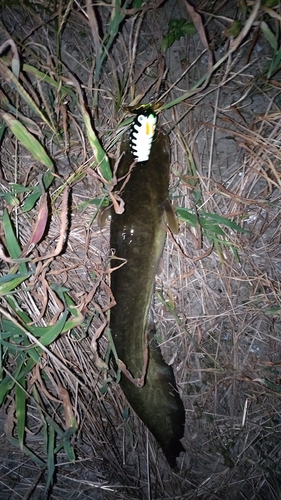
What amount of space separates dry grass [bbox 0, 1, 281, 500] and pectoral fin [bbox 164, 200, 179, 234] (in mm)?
112

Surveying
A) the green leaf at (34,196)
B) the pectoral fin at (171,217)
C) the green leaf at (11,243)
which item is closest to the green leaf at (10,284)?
the green leaf at (11,243)

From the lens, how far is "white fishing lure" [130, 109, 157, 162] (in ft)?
5.78

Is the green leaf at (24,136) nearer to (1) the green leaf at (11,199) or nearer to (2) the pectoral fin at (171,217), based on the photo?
(1) the green leaf at (11,199)

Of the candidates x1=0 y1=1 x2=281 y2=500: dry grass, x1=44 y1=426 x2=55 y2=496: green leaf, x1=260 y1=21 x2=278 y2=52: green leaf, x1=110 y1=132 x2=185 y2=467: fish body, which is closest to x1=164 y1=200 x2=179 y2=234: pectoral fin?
x1=110 y1=132 x2=185 y2=467: fish body

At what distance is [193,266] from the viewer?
214cm

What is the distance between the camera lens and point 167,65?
2.06 metres

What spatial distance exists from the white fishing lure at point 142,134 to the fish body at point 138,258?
6 cm

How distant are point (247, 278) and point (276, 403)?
33.7 inches

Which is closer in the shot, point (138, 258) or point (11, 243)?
point (11, 243)

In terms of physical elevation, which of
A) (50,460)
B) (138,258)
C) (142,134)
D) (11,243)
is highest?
(142,134)

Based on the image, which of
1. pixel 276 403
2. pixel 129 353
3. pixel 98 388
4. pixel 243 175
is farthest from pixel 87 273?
pixel 276 403

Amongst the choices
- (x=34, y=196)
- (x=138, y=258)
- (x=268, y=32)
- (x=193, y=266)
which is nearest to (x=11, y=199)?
(x=34, y=196)

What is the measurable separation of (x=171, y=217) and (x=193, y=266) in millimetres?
379

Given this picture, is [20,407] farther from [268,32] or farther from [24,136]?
[268,32]
